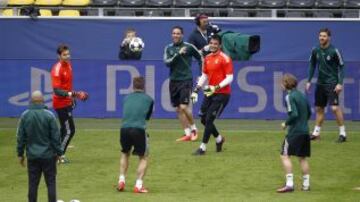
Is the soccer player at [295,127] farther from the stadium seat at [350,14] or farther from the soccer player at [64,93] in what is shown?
the stadium seat at [350,14]

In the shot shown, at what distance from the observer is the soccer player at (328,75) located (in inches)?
731

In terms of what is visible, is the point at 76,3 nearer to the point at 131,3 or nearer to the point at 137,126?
the point at 131,3

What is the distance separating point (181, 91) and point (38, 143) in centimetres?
697

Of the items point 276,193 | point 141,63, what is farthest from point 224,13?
point 276,193

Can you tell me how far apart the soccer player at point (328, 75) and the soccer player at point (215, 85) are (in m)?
2.37

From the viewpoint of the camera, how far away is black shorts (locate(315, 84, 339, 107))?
61.7ft

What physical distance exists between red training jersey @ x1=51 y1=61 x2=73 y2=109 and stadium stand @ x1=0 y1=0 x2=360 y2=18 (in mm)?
10702

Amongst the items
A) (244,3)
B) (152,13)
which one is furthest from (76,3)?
(244,3)

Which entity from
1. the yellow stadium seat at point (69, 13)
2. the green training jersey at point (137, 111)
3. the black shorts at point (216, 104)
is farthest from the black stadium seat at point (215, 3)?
the green training jersey at point (137, 111)

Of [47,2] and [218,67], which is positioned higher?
[47,2]

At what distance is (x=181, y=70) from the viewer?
62.0ft

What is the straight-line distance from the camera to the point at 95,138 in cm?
1975

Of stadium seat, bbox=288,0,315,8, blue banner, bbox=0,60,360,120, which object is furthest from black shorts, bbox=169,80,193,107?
stadium seat, bbox=288,0,315,8

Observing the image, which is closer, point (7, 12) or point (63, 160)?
point (63, 160)
